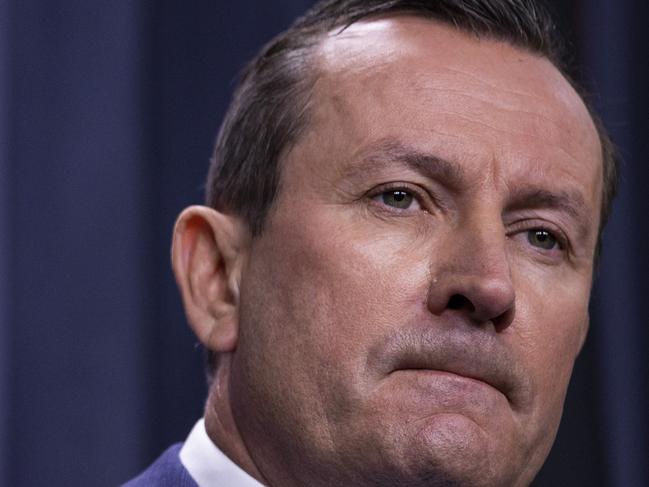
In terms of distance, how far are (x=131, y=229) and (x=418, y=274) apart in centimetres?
101

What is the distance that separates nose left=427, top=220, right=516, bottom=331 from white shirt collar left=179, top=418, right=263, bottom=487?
43 centimetres

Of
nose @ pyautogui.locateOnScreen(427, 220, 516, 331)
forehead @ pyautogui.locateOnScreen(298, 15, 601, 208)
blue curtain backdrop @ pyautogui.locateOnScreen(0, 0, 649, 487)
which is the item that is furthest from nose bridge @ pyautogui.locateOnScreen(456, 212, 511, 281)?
blue curtain backdrop @ pyautogui.locateOnScreen(0, 0, 649, 487)

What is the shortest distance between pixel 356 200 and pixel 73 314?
934 mm

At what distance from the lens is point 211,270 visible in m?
1.77

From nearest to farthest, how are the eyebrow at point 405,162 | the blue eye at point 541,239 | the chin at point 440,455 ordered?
1. the chin at point 440,455
2. the eyebrow at point 405,162
3. the blue eye at point 541,239

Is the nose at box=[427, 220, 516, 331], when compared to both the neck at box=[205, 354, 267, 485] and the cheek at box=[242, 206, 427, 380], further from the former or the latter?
the neck at box=[205, 354, 267, 485]

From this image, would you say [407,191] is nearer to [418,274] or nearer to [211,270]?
[418,274]

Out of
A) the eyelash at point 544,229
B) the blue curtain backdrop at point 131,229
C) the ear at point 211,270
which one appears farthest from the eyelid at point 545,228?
the blue curtain backdrop at point 131,229

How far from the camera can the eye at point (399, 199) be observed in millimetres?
1601

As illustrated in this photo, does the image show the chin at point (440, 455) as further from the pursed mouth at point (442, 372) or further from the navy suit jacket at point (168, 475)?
the navy suit jacket at point (168, 475)

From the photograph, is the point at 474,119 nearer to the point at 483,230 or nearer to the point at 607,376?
the point at 483,230

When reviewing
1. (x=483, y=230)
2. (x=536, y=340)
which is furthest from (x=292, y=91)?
(x=536, y=340)

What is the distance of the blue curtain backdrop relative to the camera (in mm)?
2254

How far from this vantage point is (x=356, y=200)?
1.61 metres
